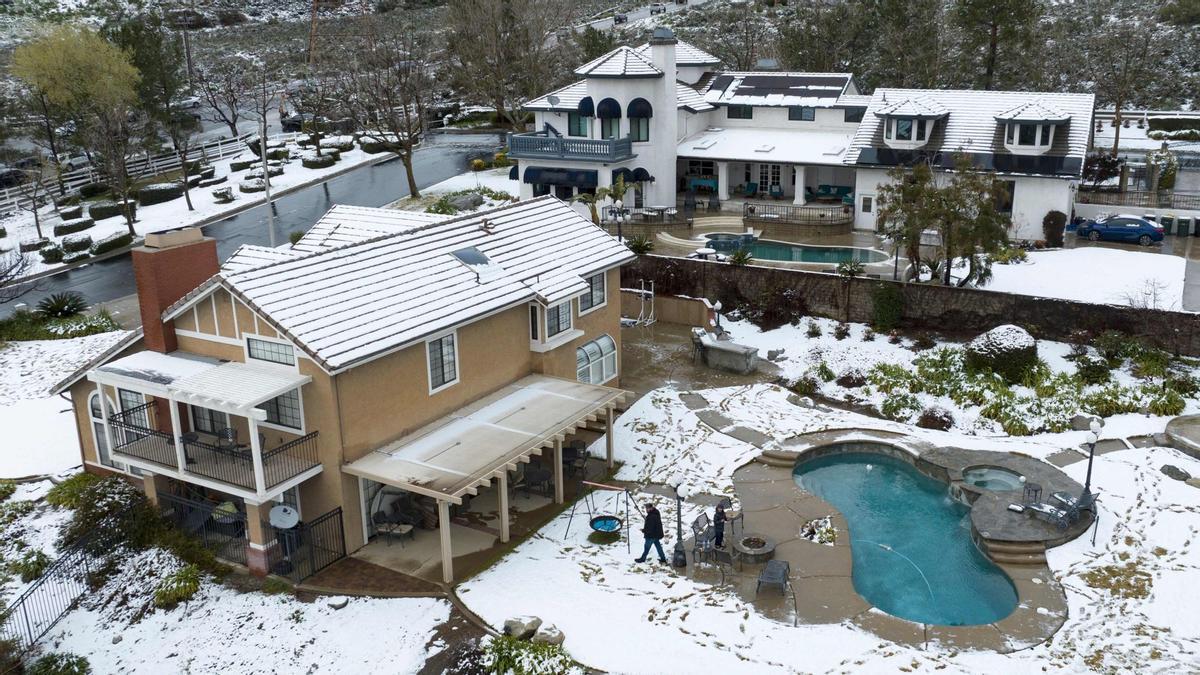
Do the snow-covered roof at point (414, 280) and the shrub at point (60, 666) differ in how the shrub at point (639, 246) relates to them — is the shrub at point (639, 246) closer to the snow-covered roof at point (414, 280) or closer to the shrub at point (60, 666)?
the snow-covered roof at point (414, 280)

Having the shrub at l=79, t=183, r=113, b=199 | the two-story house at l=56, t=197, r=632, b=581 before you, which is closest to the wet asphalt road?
the shrub at l=79, t=183, r=113, b=199

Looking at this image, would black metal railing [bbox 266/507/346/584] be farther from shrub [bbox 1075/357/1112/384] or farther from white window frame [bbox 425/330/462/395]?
shrub [bbox 1075/357/1112/384]

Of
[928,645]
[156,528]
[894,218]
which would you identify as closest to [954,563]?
[928,645]

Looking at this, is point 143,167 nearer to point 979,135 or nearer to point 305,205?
point 305,205

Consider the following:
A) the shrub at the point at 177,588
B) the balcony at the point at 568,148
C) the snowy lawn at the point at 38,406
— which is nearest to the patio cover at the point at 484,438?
the shrub at the point at 177,588

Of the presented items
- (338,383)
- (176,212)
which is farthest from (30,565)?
(176,212)
